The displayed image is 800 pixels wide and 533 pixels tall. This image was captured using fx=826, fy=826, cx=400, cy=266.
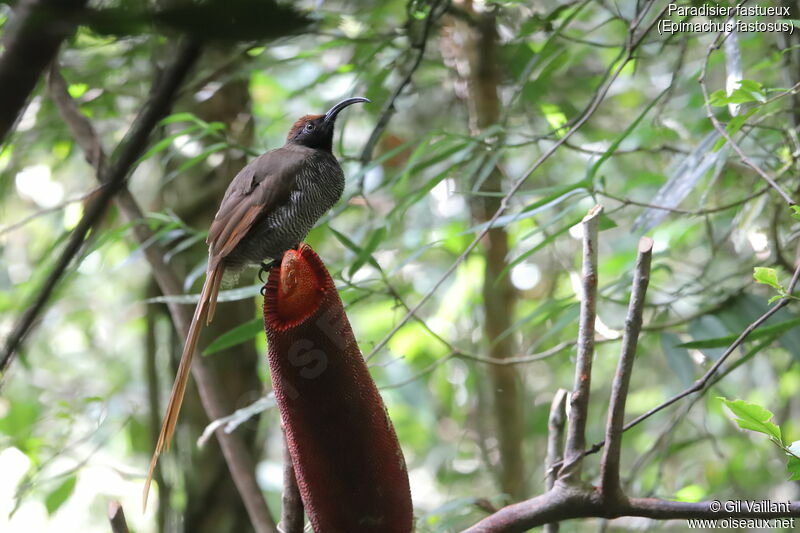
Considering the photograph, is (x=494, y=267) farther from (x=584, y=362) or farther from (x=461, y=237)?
(x=584, y=362)

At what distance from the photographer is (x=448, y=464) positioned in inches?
146

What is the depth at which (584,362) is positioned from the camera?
4.03 feet

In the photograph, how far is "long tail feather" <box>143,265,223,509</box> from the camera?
1.40 meters

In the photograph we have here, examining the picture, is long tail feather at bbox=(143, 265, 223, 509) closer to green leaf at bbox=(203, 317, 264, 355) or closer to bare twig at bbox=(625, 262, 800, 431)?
green leaf at bbox=(203, 317, 264, 355)

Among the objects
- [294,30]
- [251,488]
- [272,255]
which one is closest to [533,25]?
[272,255]

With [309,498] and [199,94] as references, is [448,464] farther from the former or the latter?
[309,498]

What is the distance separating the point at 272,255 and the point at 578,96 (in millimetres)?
1980

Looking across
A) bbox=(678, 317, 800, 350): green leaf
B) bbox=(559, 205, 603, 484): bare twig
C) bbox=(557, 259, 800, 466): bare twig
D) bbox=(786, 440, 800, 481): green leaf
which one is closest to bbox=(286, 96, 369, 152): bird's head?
bbox=(678, 317, 800, 350): green leaf

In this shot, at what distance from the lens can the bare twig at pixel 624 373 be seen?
112cm

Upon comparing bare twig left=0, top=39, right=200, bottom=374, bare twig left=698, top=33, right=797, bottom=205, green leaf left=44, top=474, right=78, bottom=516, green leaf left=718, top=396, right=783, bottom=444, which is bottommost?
green leaf left=44, top=474, right=78, bottom=516

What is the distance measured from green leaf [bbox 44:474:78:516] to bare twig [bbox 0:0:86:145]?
2.50m

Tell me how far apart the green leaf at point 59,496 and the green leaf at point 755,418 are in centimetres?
211

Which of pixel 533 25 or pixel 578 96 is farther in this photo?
pixel 578 96

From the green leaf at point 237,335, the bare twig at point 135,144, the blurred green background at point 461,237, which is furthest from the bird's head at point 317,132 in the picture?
the bare twig at point 135,144
